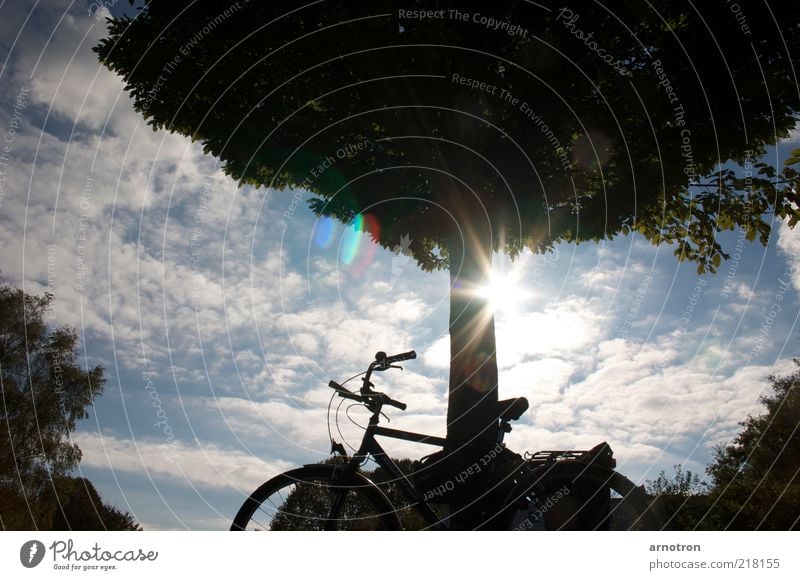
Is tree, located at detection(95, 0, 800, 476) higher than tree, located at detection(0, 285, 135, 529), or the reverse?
tree, located at detection(95, 0, 800, 476)

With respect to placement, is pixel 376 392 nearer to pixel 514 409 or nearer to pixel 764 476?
pixel 514 409

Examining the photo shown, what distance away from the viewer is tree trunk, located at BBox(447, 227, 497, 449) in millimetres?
9758

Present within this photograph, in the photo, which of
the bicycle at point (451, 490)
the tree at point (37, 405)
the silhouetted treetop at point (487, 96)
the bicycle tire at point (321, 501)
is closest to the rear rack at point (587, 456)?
the bicycle at point (451, 490)

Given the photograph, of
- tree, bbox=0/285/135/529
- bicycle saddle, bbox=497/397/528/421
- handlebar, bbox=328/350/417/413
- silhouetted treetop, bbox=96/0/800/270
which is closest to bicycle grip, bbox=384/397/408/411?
handlebar, bbox=328/350/417/413

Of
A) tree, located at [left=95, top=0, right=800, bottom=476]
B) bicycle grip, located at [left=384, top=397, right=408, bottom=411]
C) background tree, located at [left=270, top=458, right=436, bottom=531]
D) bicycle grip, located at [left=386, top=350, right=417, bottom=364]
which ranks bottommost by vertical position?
background tree, located at [left=270, top=458, right=436, bottom=531]

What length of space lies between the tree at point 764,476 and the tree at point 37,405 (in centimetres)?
2026

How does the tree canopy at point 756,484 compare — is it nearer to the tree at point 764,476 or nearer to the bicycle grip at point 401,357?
the tree at point 764,476

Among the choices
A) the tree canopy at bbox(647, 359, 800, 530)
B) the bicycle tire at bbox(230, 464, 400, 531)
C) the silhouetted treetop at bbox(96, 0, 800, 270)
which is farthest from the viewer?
the tree canopy at bbox(647, 359, 800, 530)

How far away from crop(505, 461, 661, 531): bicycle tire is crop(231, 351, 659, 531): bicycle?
1 centimetres

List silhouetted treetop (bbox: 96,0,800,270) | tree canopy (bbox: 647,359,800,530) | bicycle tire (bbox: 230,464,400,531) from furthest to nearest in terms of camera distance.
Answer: tree canopy (bbox: 647,359,800,530) < silhouetted treetop (bbox: 96,0,800,270) < bicycle tire (bbox: 230,464,400,531)

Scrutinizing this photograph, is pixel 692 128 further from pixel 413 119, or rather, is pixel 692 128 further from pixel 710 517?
pixel 710 517

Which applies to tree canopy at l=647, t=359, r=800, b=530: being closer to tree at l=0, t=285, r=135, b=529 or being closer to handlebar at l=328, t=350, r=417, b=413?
handlebar at l=328, t=350, r=417, b=413

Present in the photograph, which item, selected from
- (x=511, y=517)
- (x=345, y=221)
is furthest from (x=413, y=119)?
(x=511, y=517)

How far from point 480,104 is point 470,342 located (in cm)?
455
